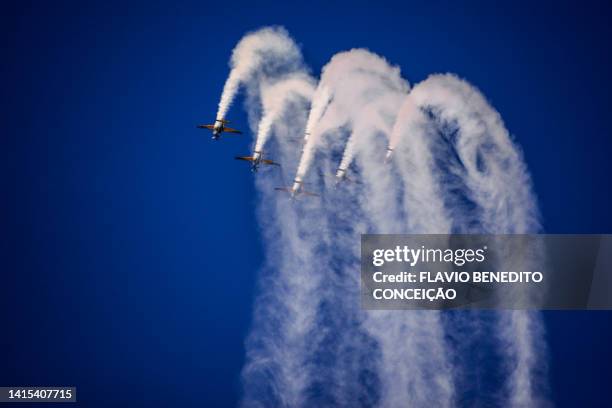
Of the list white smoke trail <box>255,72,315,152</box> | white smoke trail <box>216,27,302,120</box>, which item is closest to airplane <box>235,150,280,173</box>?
white smoke trail <box>255,72,315,152</box>

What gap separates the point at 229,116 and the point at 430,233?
8.86 m

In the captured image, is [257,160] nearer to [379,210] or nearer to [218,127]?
[218,127]

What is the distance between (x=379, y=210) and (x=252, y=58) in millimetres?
7520

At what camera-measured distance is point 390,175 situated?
29.2 m

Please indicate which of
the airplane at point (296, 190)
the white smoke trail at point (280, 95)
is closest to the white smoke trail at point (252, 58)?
the white smoke trail at point (280, 95)

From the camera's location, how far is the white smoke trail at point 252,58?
29.4 meters

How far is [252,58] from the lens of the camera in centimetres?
2945

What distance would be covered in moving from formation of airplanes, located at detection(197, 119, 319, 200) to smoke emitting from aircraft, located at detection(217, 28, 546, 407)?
36 centimetres

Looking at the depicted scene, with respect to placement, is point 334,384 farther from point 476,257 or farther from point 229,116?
point 229,116

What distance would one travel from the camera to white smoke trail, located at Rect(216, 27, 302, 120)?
29406mm

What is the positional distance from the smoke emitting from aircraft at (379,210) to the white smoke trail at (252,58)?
2.1 inches

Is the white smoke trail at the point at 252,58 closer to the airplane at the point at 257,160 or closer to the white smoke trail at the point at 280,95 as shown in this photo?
the white smoke trail at the point at 280,95

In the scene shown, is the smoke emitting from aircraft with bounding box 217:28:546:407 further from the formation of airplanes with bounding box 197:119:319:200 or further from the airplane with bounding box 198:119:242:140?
the airplane with bounding box 198:119:242:140

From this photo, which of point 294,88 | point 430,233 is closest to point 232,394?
point 430,233
